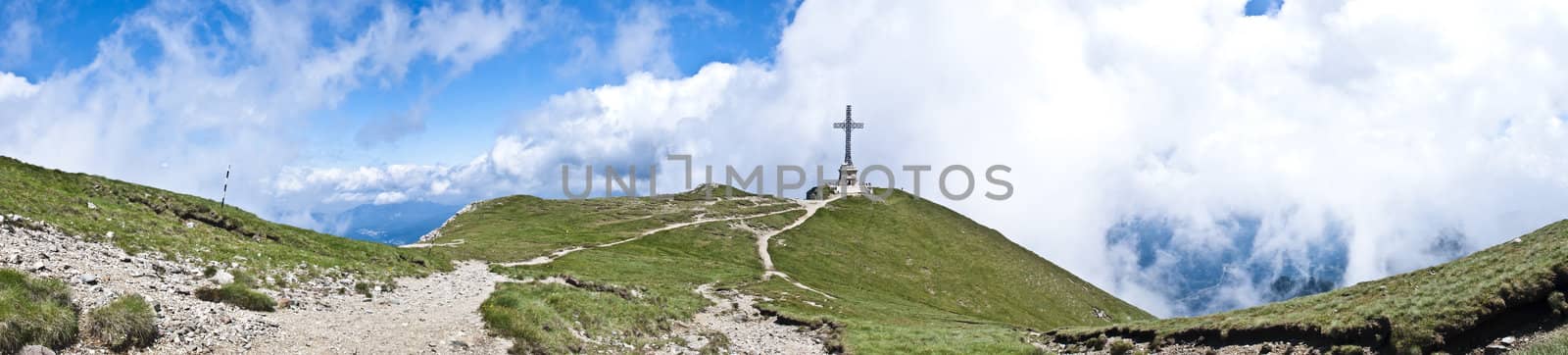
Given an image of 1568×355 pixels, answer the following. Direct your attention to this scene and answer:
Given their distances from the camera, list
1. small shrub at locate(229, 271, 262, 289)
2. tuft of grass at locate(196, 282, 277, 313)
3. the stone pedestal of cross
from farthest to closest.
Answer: the stone pedestal of cross → small shrub at locate(229, 271, 262, 289) → tuft of grass at locate(196, 282, 277, 313)

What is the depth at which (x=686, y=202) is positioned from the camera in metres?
132

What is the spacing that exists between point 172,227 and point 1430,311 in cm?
5129

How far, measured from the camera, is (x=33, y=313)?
611 inches

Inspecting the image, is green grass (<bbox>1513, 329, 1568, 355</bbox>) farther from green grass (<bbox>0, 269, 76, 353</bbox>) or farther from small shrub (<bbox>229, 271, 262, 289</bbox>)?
small shrub (<bbox>229, 271, 262, 289</bbox>)

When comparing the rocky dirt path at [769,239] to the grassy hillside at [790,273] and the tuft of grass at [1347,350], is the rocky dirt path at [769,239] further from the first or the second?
the tuft of grass at [1347,350]

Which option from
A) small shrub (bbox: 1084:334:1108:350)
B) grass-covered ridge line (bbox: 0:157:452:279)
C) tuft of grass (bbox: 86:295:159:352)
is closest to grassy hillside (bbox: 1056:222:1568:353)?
small shrub (bbox: 1084:334:1108:350)

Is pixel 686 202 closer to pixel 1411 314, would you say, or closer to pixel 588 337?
pixel 588 337

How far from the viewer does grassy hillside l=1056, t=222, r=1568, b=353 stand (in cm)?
2105

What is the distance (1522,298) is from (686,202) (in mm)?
118618

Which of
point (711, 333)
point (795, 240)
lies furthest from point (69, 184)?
point (795, 240)

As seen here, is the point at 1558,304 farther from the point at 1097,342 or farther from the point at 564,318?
the point at 564,318

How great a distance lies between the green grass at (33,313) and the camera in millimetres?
14867

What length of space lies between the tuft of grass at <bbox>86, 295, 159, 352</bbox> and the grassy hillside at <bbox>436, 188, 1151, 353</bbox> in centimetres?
921

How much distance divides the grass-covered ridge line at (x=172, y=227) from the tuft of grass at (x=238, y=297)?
5.22 meters
